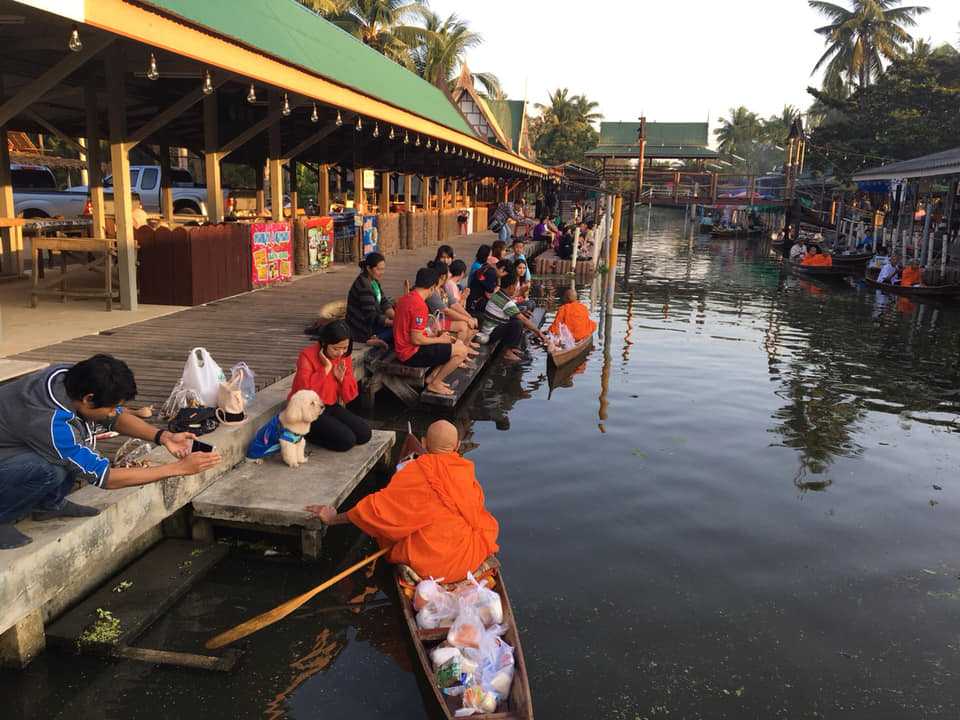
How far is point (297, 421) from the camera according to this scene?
5.91 m

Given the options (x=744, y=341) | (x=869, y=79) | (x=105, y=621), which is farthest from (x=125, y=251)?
(x=869, y=79)

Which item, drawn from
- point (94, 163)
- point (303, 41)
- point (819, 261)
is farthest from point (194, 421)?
point (819, 261)

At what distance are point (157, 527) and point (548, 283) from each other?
19.1 metres

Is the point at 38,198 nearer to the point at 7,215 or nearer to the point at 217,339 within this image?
the point at 7,215

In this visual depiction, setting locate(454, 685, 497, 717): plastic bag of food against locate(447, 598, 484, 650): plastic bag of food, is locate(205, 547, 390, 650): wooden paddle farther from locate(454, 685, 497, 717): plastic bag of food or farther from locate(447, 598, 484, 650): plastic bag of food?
locate(454, 685, 497, 717): plastic bag of food

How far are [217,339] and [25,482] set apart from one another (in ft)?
18.1

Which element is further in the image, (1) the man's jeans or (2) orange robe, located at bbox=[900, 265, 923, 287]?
(2) orange robe, located at bbox=[900, 265, 923, 287]

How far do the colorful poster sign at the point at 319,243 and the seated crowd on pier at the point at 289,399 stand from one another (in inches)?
196

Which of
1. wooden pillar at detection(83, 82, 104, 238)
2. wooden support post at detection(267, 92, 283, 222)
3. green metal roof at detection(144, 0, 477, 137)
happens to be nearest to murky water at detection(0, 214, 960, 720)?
green metal roof at detection(144, 0, 477, 137)

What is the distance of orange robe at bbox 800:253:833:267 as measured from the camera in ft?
96.8

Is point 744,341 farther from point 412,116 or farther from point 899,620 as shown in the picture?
point 899,620

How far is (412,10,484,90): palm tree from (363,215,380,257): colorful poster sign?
23.9m

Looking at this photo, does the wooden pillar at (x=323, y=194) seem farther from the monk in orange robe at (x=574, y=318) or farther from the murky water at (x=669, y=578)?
the murky water at (x=669, y=578)

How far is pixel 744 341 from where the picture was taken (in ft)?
51.4
